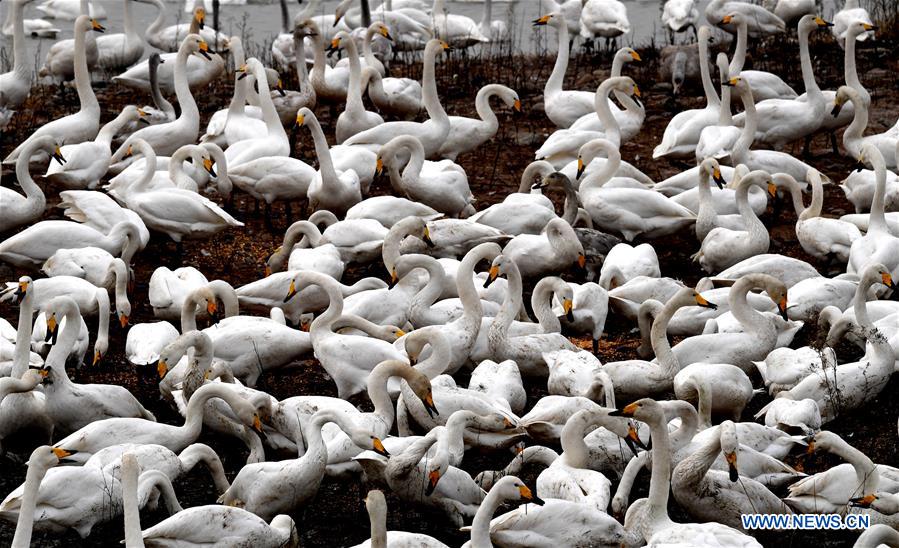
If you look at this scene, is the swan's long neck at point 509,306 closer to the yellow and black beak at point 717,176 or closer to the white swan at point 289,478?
the white swan at point 289,478

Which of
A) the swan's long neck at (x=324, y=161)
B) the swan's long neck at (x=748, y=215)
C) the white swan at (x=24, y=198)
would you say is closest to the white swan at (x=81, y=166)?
the white swan at (x=24, y=198)

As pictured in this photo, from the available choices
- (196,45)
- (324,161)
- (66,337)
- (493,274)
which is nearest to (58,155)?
(324,161)

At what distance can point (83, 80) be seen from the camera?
13609 millimetres

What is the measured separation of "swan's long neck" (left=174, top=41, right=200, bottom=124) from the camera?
13289mm

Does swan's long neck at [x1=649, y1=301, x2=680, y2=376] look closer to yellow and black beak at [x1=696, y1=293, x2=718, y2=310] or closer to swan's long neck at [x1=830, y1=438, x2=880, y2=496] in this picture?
yellow and black beak at [x1=696, y1=293, x2=718, y2=310]

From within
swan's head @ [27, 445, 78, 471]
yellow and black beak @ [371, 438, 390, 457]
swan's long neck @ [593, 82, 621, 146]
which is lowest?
yellow and black beak @ [371, 438, 390, 457]

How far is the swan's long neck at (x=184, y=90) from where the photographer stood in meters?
13.3

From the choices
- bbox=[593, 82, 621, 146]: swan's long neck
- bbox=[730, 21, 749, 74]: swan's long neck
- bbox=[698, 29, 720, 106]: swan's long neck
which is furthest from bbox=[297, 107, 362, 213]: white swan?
bbox=[730, 21, 749, 74]: swan's long neck

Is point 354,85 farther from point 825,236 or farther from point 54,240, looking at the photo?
point 825,236

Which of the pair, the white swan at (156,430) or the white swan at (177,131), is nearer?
the white swan at (156,430)

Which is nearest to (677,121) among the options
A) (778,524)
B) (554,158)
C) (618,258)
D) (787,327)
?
(554,158)

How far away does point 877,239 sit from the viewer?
409 inches

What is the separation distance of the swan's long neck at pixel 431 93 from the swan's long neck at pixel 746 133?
2738mm

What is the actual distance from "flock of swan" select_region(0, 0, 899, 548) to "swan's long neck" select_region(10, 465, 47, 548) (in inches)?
0.6
